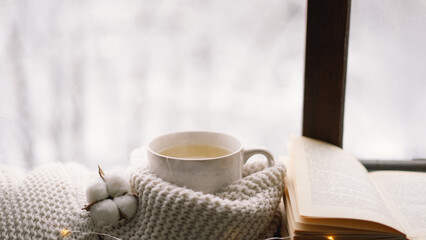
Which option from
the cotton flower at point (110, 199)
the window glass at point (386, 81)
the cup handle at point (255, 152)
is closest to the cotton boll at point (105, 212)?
the cotton flower at point (110, 199)

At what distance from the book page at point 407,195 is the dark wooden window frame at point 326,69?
0.09 meters

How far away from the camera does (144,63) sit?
30.5 inches

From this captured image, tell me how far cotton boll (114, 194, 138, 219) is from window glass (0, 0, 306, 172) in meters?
0.30

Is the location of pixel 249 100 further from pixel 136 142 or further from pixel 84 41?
pixel 84 41

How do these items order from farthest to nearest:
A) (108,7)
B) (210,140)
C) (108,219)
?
(108,7), (210,140), (108,219)

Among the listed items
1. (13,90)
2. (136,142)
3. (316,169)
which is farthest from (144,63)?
(316,169)

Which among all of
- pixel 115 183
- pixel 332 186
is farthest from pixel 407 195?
pixel 115 183

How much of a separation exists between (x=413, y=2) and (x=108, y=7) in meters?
0.63

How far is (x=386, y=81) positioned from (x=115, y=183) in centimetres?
61

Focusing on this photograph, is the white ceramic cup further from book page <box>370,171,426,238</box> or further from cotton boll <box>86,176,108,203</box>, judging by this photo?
book page <box>370,171,426,238</box>

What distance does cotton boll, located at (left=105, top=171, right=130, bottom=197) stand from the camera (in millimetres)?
531

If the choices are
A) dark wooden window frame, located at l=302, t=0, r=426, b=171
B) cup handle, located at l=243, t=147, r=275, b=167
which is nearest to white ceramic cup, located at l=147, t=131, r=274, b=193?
cup handle, located at l=243, t=147, r=275, b=167

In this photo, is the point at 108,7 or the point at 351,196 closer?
the point at 351,196

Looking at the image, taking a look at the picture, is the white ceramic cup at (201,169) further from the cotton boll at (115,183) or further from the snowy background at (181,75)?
the snowy background at (181,75)
